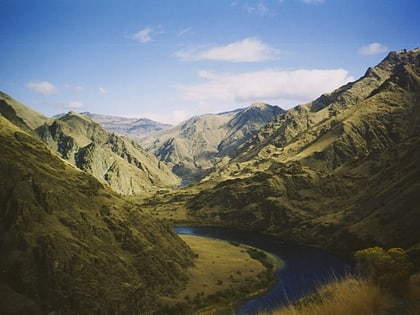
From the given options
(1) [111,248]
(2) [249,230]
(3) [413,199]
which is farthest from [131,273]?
(2) [249,230]

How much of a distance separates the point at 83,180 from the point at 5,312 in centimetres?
4111

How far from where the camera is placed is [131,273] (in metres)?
73.0

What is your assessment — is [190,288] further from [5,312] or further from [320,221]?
[320,221]

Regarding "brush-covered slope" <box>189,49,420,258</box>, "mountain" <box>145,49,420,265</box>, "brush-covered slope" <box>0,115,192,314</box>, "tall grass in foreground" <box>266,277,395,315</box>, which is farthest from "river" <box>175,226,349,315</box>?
"tall grass in foreground" <box>266,277,395,315</box>

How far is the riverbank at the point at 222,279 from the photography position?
238 ft

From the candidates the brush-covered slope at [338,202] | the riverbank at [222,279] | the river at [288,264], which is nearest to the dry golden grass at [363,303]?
the river at [288,264]

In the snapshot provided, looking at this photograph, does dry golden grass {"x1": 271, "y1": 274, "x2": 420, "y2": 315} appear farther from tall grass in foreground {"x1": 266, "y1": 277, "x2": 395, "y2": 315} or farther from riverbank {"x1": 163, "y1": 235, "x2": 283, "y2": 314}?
riverbank {"x1": 163, "y1": 235, "x2": 283, "y2": 314}

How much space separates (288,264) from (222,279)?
27.0m

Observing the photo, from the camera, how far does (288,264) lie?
345 ft

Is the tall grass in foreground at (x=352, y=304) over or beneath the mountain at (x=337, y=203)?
over

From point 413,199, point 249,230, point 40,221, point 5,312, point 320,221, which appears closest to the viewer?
point 5,312

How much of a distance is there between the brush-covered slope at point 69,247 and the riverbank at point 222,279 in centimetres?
360

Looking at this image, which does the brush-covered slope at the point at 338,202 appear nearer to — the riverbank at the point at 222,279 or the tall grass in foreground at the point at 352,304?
the riverbank at the point at 222,279

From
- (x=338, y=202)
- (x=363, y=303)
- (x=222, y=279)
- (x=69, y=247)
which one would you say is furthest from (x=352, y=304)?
(x=338, y=202)
